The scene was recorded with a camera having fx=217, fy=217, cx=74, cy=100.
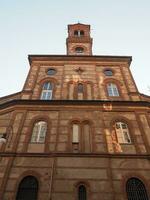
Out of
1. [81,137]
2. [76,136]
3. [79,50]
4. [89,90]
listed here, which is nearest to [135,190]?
[81,137]

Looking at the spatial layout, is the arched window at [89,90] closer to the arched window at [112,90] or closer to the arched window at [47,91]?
the arched window at [112,90]

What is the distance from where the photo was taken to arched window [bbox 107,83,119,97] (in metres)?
18.1

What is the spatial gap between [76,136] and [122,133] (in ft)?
10.4

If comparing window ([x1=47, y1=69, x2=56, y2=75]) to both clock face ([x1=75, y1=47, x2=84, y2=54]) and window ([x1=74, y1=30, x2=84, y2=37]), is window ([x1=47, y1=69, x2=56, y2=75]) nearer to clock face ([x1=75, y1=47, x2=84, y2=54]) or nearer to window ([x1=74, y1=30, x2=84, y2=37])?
clock face ([x1=75, y1=47, x2=84, y2=54])

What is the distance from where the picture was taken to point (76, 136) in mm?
14711

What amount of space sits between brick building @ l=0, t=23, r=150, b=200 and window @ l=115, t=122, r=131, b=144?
2.6 inches

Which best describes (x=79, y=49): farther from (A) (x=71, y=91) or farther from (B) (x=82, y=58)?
(A) (x=71, y=91)

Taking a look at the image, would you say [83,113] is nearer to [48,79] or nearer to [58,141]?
[58,141]

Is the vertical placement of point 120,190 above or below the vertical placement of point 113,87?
below

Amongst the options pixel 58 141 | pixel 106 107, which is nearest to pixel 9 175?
pixel 58 141

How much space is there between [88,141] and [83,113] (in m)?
2.42

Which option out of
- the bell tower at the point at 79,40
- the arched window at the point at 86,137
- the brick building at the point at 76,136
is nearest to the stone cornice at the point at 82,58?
the brick building at the point at 76,136

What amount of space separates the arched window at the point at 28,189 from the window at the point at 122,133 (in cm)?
597

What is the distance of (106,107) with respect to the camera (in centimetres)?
1634
